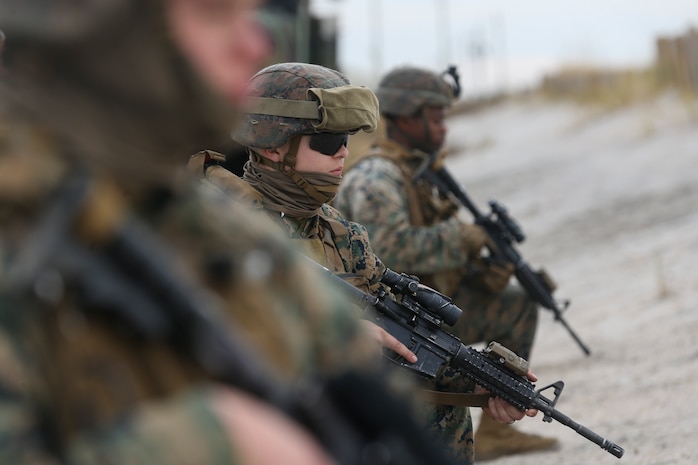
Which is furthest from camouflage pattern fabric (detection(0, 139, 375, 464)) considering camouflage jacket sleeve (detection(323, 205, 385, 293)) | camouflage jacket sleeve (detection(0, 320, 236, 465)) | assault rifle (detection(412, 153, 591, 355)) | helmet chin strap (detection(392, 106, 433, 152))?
helmet chin strap (detection(392, 106, 433, 152))

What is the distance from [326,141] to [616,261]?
739 centimetres

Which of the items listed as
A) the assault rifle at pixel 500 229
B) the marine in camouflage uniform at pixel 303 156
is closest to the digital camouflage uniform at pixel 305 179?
the marine in camouflage uniform at pixel 303 156

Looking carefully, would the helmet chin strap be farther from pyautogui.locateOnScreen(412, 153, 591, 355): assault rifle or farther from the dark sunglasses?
the dark sunglasses

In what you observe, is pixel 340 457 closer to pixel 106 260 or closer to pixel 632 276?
pixel 106 260

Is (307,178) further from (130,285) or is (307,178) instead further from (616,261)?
(616,261)

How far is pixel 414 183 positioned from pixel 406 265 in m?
0.58

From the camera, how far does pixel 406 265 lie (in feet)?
18.8

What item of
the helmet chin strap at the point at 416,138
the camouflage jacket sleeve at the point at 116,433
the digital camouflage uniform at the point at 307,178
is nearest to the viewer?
the camouflage jacket sleeve at the point at 116,433

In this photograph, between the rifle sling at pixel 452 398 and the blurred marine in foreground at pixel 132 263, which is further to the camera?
the rifle sling at pixel 452 398

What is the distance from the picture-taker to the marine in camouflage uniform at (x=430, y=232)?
571cm

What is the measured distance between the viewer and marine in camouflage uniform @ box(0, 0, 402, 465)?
4.21 ft

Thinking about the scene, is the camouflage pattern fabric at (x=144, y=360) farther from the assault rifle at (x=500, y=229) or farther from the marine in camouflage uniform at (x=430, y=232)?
the assault rifle at (x=500, y=229)

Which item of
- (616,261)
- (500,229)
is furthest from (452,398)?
(616,261)

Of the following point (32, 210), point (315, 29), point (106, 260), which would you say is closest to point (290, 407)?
point (106, 260)
